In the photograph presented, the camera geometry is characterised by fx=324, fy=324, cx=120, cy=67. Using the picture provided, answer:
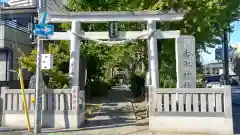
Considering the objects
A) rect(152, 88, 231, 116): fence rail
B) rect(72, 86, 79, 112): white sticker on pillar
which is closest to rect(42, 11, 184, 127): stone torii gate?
rect(72, 86, 79, 112): white sticker on pillar

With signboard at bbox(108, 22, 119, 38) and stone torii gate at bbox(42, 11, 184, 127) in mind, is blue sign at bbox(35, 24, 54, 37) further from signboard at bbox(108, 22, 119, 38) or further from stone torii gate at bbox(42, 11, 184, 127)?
signboard at bbox(108, 22, 119, 38)

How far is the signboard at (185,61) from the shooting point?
37.8ft

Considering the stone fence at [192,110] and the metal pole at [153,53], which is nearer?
the stone fence at [192,110]

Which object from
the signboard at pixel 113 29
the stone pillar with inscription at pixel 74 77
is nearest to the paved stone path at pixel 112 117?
the stone pillar with inscription at pixel 74 77

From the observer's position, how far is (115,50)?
1489 cm

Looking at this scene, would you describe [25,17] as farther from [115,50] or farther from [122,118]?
[122,118]

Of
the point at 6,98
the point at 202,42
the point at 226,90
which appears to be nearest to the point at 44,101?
the point at 6,98

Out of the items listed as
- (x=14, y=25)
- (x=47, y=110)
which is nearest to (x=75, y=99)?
(x=47, y=110)

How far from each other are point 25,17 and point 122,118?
12415mm

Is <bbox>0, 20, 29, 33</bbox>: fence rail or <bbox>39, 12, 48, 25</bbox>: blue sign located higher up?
<bbox>0, 20, 29, 33</bbox>: fence rail

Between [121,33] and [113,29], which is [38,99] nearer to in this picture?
[113,29]

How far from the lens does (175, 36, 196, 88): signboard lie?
454 inches

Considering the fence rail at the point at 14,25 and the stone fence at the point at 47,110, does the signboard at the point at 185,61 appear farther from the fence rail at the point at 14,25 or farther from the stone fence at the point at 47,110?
the fence rail at the point at 14,25

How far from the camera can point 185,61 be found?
11.6m
